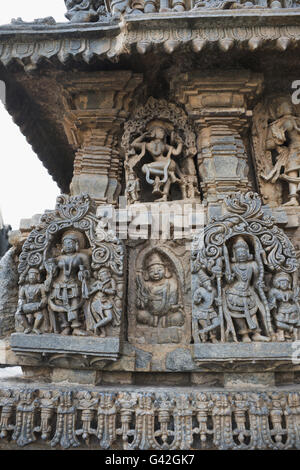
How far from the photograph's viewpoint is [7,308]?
3.75 meters

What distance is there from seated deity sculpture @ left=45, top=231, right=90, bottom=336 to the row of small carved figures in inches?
25.0

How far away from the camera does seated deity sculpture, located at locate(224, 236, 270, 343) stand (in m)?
3.12

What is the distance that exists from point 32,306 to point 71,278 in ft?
1.51

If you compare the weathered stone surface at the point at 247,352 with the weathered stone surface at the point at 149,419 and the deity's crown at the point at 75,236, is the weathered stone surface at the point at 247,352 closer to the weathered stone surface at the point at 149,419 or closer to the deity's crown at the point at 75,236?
the weathered stone surface at the point at 149,419

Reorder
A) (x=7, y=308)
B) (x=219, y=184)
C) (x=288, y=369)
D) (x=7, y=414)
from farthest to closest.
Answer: (x=219, y=184)
(x=7, y=308)
(x=288, y=369)
(x=7, y=414)

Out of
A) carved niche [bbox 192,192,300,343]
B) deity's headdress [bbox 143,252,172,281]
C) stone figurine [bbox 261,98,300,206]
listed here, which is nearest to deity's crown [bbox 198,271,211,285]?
carved niche [bbox 192,192,300,343]

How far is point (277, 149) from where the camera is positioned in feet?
14.5

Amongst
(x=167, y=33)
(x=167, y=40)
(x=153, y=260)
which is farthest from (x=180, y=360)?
(x=167, y=33)

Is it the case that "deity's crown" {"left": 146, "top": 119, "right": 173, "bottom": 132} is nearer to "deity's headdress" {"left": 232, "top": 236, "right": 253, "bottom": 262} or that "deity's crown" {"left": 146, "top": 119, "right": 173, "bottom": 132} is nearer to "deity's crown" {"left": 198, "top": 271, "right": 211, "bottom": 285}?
"deity's headdress" {"left": 232, "top": 236, "right": 253, "bottom": 262}

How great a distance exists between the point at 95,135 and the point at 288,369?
3.64 meters

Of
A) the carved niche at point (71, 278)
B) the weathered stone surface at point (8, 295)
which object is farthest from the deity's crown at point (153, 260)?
the weathered stone surface at point (8, 295)

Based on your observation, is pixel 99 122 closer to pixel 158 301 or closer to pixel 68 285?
pixel 68 285
